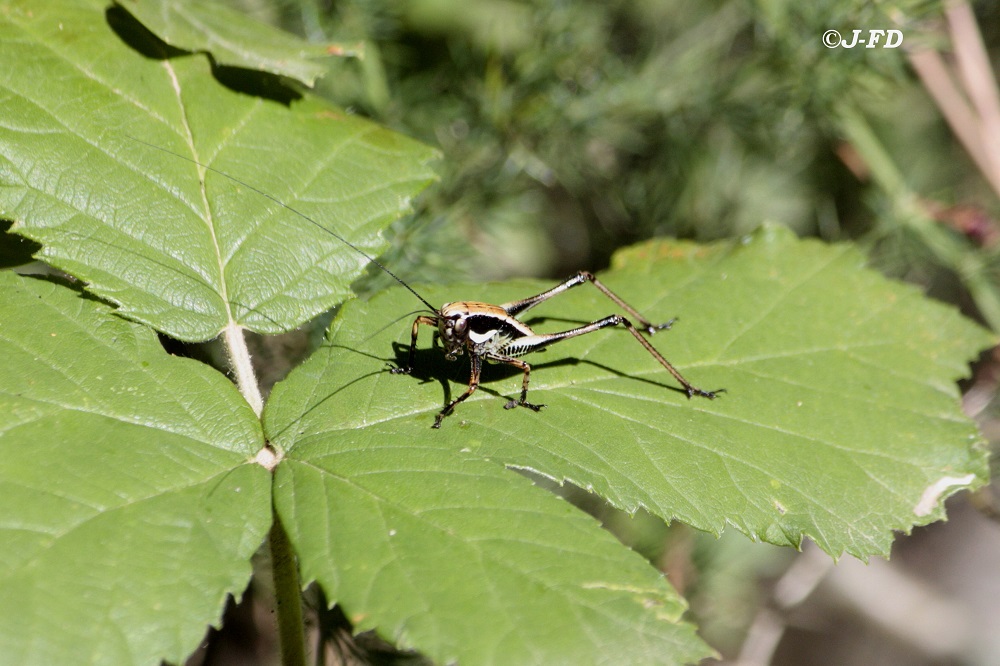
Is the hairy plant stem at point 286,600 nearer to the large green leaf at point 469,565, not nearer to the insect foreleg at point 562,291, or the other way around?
the large green leaf at point 469,565

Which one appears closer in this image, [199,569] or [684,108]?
[199,569]

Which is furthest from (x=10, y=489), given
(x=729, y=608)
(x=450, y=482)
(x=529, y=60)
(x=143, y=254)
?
(x=729, y=608)

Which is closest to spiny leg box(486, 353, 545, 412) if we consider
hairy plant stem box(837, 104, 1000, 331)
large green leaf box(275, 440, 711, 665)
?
large green leaf box(275, 440, 711, 665)

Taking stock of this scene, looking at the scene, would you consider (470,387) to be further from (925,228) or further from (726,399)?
(925,228)

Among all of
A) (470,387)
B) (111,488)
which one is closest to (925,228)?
(470,387)

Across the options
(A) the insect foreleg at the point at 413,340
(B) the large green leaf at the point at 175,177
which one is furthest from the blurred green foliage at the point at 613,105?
(B) the large green leaf at the point at 175,177

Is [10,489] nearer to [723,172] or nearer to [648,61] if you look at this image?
[648,61]
